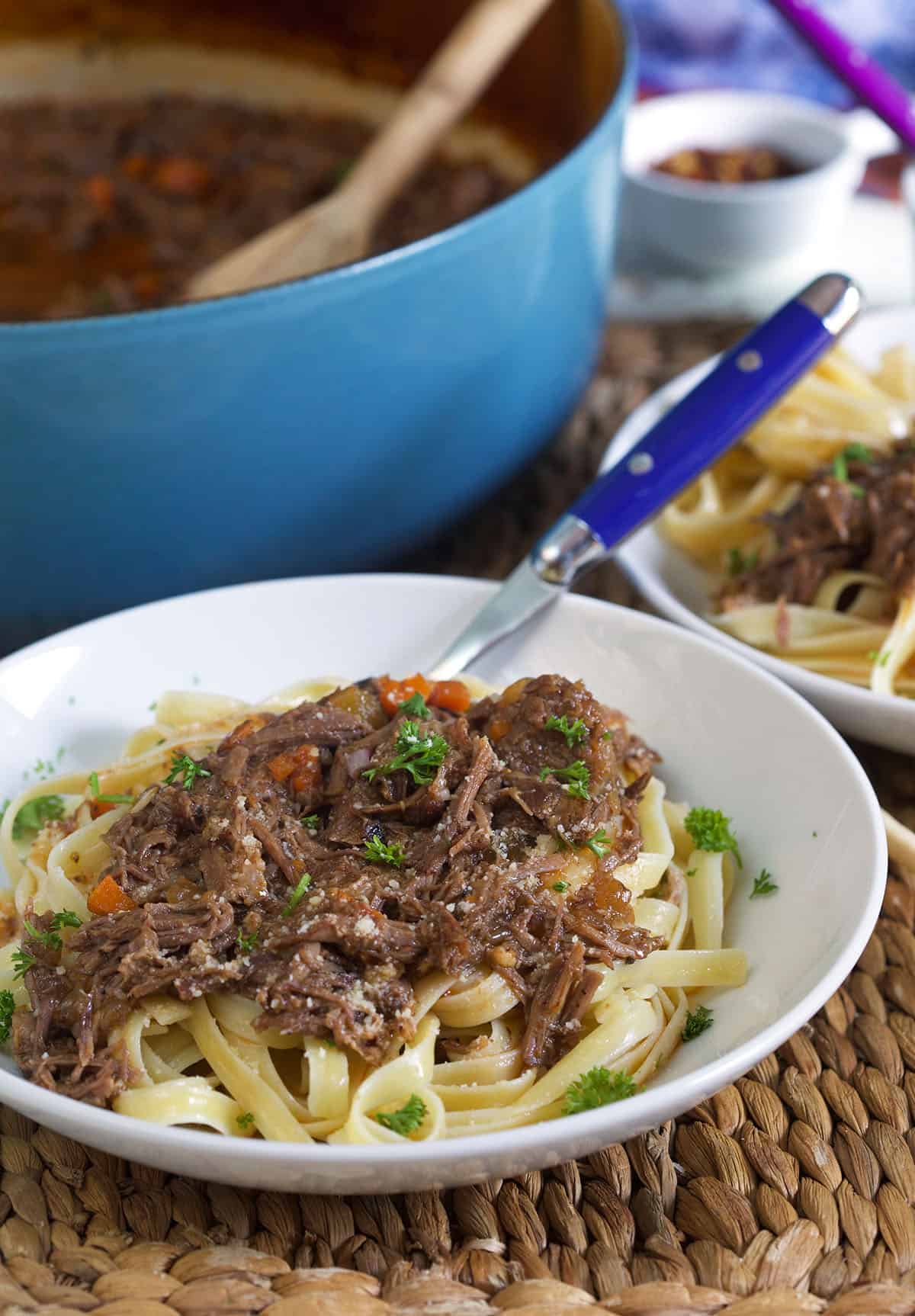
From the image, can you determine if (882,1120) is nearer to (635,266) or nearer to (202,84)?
(635,266)

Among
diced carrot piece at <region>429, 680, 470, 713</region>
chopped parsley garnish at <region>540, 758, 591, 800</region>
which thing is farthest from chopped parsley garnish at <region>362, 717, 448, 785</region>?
diced carrot piece at <region>429, 680, 470, 713</region>

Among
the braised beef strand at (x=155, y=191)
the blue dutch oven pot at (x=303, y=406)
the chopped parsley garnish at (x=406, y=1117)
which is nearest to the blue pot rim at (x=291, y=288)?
the blue dutch oven pot at (x=303, y=406)

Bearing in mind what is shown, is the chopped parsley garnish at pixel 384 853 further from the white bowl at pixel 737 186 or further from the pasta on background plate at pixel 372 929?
the white bowl at pixel 737 186

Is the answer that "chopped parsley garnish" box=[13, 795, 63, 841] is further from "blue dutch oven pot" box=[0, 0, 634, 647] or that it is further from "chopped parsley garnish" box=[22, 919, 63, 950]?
"blue dutch oven pot" box=[0, 0, 634, 647]

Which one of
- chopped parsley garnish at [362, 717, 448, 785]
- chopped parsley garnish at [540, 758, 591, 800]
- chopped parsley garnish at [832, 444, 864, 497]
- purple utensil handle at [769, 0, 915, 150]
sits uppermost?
purple utensil handle at [769, 0, 915, 150]

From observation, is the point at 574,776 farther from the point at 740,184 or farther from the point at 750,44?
the point at 750,44

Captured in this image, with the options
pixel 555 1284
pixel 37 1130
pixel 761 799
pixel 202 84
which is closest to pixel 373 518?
pixel 761 799
